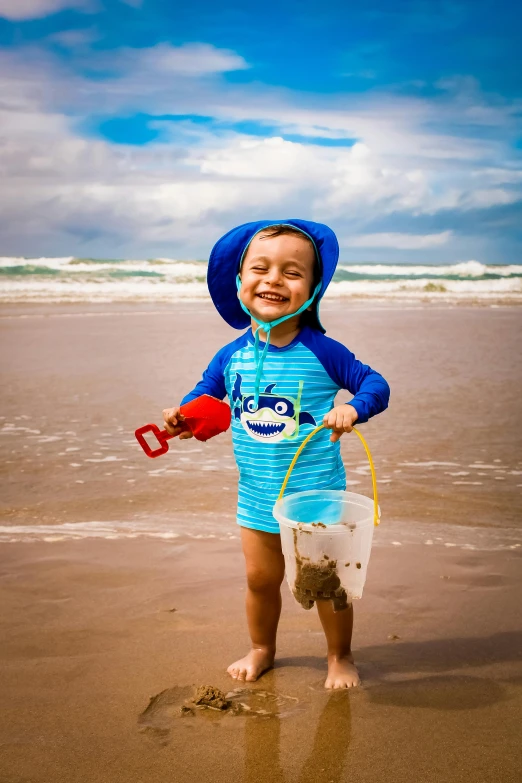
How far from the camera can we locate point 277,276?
2.42 m

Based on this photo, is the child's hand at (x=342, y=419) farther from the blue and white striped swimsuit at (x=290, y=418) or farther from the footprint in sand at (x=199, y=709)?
the footprint in sand at (x=199, y=709)

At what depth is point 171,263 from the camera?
26797 mm

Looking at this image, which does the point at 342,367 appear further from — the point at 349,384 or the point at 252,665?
the point at 252,665

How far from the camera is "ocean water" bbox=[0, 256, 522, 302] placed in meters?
17.9

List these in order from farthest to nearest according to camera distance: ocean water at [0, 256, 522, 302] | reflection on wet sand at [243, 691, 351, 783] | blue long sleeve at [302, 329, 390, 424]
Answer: ocean water at [0, 256, 522, 302] < blue long sleeve at [302, 329, 390, 424] < reflection on wet sand at [243, 691, 351, 783]

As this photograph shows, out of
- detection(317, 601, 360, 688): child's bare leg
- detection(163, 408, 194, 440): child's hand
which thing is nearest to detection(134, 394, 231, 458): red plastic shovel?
detection(163, 408, 194, 440): child's hand

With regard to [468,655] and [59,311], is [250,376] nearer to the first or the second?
[468,655]

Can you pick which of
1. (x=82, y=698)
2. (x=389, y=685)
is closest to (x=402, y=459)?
(x=389, y=685)

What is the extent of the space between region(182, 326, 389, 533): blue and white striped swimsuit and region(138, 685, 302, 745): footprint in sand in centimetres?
48

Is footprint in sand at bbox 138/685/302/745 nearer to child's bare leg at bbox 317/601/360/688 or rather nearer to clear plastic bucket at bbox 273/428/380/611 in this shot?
child's bare leg at bbox 317/601/360/688

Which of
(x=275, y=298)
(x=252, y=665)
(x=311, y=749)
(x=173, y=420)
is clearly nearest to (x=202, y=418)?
(x=173, y=420)

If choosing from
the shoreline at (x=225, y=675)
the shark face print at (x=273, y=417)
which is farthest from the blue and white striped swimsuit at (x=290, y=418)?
the shoreline at (x=225, y=675)

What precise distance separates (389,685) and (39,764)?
1004mm

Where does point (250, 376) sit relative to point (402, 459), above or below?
above
